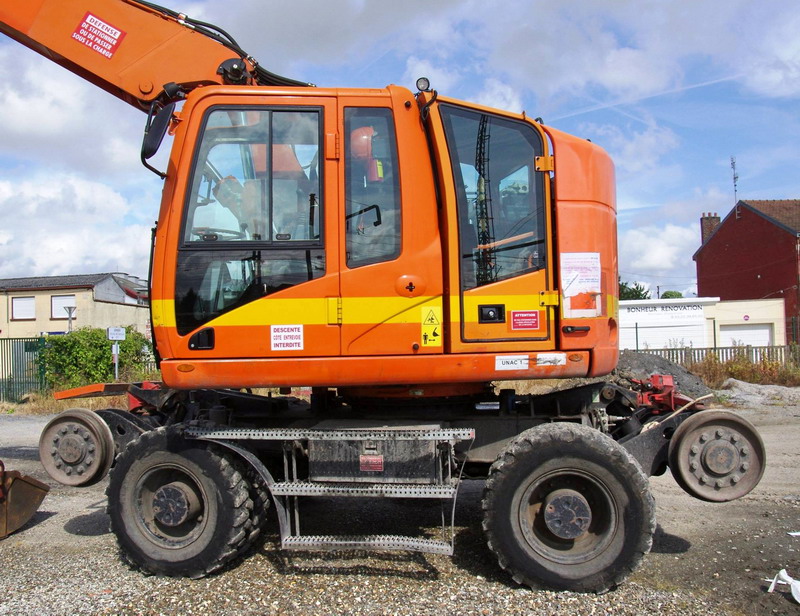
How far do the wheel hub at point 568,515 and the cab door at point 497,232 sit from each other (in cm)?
102

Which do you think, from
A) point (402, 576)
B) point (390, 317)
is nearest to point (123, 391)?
point (390, 317)

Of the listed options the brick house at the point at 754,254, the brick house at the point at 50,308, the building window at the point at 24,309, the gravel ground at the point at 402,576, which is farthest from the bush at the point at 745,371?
the building window at the point at 24,309

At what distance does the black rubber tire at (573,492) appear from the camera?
162 inches

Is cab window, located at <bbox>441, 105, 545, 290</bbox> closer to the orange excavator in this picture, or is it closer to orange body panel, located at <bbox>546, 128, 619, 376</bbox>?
the orange excavator

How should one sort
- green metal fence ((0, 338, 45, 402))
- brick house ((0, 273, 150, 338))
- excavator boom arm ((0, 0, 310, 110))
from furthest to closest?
brick house ((0, 273, 150, 338)) < green metal fence ((0, 338, 45, 402)) < excavator boom arm ((0, 0, 310, 110))

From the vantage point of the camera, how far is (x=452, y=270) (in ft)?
13.8

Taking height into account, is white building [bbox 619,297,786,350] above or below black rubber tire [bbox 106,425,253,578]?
above

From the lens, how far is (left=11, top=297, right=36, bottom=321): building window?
3481 centimetres

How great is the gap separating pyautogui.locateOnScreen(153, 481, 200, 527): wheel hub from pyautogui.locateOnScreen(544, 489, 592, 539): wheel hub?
99.7 inches

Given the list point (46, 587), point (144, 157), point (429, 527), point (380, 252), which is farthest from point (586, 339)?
point (46, 587)

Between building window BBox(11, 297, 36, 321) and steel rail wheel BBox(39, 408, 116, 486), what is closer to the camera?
steel rail wheel BBox(39, 408, 116, 486)

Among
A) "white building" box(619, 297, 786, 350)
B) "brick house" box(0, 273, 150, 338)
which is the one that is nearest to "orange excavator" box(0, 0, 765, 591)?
"white building" box(619, 297, 786, 350)

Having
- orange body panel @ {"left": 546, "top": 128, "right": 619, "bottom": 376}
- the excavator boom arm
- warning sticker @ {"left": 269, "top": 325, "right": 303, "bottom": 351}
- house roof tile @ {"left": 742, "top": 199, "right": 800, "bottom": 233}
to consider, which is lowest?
warning sticker @ {"left": 269, "top": 325, "right": 303, "bottom": 351}

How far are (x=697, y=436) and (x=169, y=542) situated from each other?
387cm
